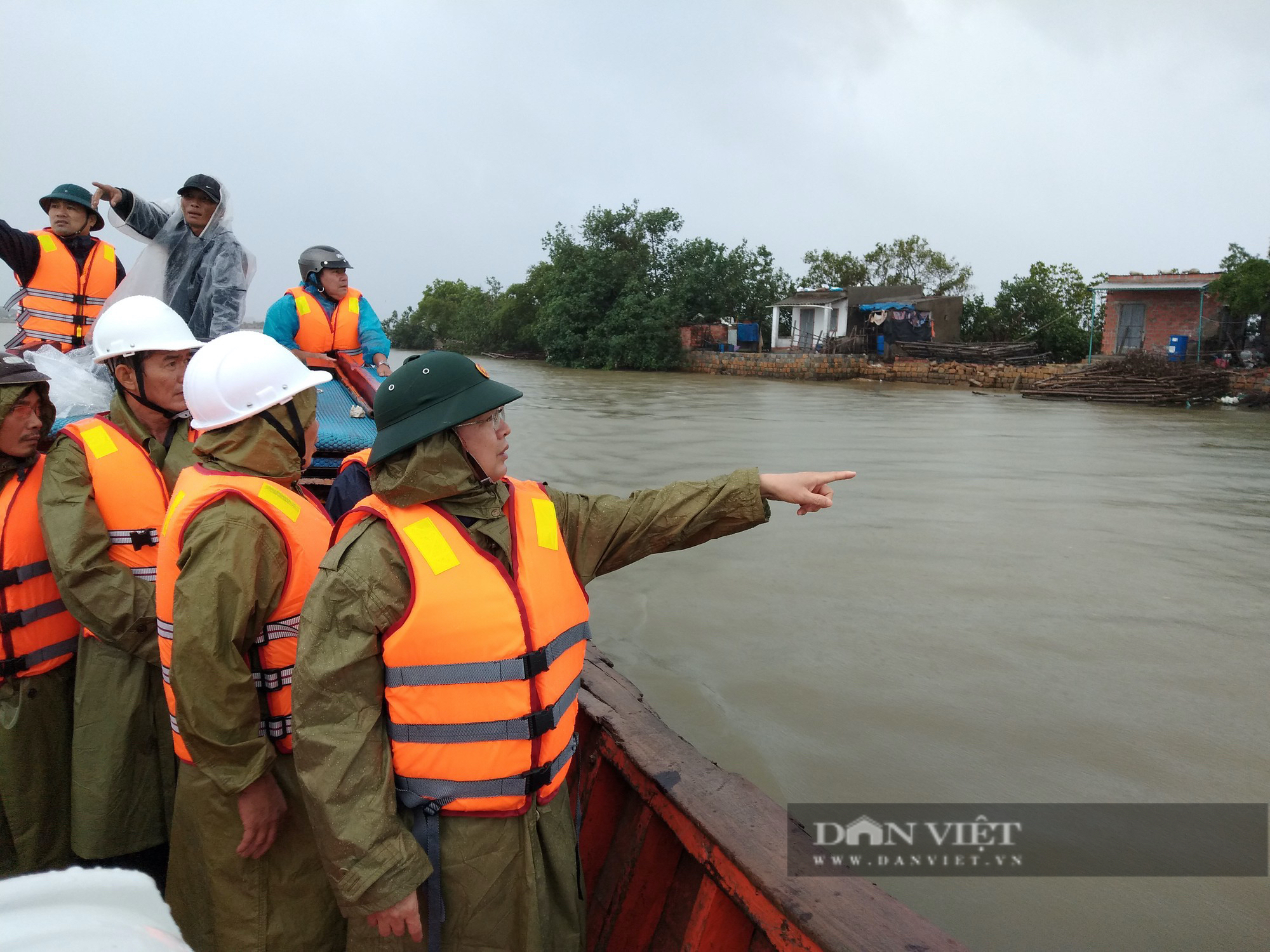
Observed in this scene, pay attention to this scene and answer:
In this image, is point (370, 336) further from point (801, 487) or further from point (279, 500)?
point (801, 487)

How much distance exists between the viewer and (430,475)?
1.73m

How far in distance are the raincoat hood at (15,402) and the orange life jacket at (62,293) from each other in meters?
1.80

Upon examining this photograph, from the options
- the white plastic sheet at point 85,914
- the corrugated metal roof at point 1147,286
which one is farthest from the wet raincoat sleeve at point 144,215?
the corrugated metal roof at point 1147,286

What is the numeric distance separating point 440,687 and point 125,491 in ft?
4.68

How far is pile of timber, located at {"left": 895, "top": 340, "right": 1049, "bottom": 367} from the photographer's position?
2981cm

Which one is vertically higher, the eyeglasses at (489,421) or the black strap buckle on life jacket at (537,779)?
the eyeglasses at (489,421)

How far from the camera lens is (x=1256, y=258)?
22.9 meters

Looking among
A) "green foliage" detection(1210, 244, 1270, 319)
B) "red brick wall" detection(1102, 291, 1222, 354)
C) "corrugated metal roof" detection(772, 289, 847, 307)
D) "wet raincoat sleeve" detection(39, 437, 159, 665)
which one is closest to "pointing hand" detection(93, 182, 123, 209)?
"wet raincoat sleeve" detection(39, 437, 159, 665)

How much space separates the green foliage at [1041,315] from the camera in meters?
32.6

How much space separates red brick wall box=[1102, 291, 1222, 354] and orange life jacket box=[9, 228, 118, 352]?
29.4m

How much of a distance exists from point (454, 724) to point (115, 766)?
1359 mm

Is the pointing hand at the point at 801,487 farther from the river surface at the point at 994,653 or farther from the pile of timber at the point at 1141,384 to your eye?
the pile of timber at the point at 1141,384

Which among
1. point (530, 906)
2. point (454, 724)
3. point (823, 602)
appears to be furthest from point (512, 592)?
point (823, 602)

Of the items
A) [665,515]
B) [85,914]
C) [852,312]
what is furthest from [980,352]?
[85,914]
